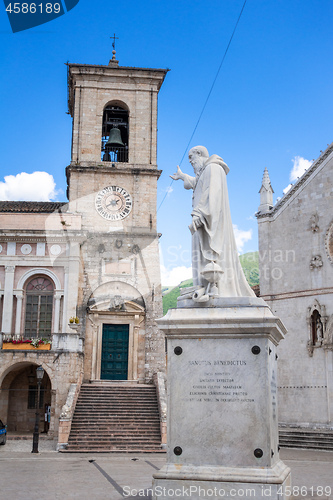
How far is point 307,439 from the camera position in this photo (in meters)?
21.8

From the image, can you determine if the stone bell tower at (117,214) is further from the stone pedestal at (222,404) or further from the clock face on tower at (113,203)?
the stone pedestal at (222,404)

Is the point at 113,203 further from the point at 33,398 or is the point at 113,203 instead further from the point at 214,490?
the point at 214,490

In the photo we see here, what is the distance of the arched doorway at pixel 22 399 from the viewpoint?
26.9 m

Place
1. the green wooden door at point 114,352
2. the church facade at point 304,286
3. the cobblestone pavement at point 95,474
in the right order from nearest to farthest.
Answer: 1. the cobblestone pavement at point 95,474
2. the church facade at point 304,286
3. the green wooden door at point 114,352

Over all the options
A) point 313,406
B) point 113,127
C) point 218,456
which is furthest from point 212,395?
point 113,127

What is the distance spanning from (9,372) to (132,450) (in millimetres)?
9122

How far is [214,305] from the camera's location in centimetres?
783

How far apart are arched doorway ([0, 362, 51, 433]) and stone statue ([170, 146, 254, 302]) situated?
20.0m

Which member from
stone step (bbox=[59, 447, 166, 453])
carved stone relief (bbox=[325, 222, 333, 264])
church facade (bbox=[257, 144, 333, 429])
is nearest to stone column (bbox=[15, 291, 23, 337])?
stone step (bbox=[59, 447, 166, 453])

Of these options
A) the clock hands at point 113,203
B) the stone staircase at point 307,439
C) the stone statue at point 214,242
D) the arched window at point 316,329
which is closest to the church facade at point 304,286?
the arched window at point 316,329

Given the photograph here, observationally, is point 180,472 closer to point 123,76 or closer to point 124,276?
point 124,276

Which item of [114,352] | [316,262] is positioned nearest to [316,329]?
[316,262]

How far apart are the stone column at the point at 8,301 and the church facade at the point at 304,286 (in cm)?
1182

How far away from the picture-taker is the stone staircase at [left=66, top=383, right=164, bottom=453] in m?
20.8
